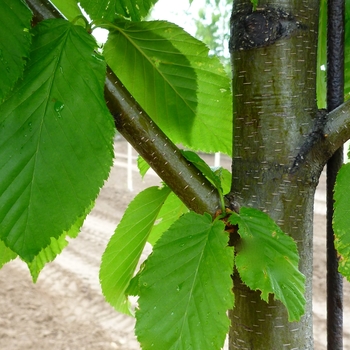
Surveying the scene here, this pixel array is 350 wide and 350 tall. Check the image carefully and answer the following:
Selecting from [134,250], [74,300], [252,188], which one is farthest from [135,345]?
[252,188]

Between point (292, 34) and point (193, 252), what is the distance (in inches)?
Result: 7.0

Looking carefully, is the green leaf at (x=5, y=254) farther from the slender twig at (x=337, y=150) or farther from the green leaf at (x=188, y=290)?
the slender twig at (x=337, y=150)

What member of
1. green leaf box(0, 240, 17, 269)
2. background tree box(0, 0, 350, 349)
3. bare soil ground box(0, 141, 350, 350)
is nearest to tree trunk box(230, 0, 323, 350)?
background tree box(0, 0, 350, 349)

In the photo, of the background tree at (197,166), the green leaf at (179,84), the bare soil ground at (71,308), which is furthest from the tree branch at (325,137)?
the bare soil ground at (71,308)

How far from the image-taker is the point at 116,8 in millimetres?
345

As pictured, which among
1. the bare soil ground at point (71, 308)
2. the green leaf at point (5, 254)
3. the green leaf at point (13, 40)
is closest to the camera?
the green leaf at point (13, 40)

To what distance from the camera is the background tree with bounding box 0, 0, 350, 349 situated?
0.26 meters

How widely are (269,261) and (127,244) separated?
0.57ft

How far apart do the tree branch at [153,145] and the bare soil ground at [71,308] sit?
6.93 feet

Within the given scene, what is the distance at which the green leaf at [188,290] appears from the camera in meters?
0.28

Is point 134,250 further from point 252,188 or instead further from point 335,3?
point 335,3

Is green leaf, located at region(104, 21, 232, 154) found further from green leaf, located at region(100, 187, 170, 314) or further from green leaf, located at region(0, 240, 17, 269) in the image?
green leaf, located at region(0, 240, 17, 269)

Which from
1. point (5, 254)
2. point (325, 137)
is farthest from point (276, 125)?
point (5, 254)

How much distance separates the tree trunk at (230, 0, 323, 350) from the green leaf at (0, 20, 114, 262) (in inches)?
4.4
